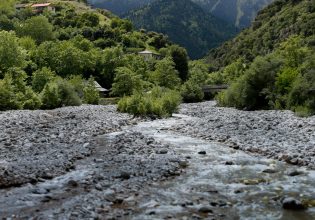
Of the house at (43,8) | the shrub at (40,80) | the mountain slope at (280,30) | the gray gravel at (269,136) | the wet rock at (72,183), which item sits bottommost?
the wet rock at (72,183)

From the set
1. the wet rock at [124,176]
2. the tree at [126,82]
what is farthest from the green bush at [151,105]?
the wet rock at [124,176]

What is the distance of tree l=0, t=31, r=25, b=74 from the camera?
78875 mm

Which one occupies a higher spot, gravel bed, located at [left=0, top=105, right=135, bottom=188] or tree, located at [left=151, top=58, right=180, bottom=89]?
tree, located at [left=151, top=58, right=180, bottom=89]

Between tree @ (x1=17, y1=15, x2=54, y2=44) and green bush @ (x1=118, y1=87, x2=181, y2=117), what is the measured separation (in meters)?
84.6

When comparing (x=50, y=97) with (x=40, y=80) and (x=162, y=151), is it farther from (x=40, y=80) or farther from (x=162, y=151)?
(x=162, y=151)

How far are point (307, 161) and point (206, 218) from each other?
9684 mm

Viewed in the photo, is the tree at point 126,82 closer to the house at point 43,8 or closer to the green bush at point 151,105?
the green bush at point 151,105

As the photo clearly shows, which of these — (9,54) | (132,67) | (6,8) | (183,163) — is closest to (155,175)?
(183,163)

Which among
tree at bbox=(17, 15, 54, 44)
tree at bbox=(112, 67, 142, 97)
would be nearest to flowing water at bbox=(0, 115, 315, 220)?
tree at bbox=(112, 67, 142, 97)

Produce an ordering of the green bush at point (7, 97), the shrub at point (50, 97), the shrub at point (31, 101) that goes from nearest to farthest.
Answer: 1. the green bush at point (7, 97)
2. the shrub at point (31, 101)
3. the shrub at point (50, 97)

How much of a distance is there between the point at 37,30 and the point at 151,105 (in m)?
92.8

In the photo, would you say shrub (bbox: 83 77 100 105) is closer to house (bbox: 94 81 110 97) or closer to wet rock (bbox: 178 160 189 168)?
house (bbox: 94 81 110 97)

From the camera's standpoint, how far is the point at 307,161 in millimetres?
20625

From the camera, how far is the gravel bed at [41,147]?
18.1 metres
